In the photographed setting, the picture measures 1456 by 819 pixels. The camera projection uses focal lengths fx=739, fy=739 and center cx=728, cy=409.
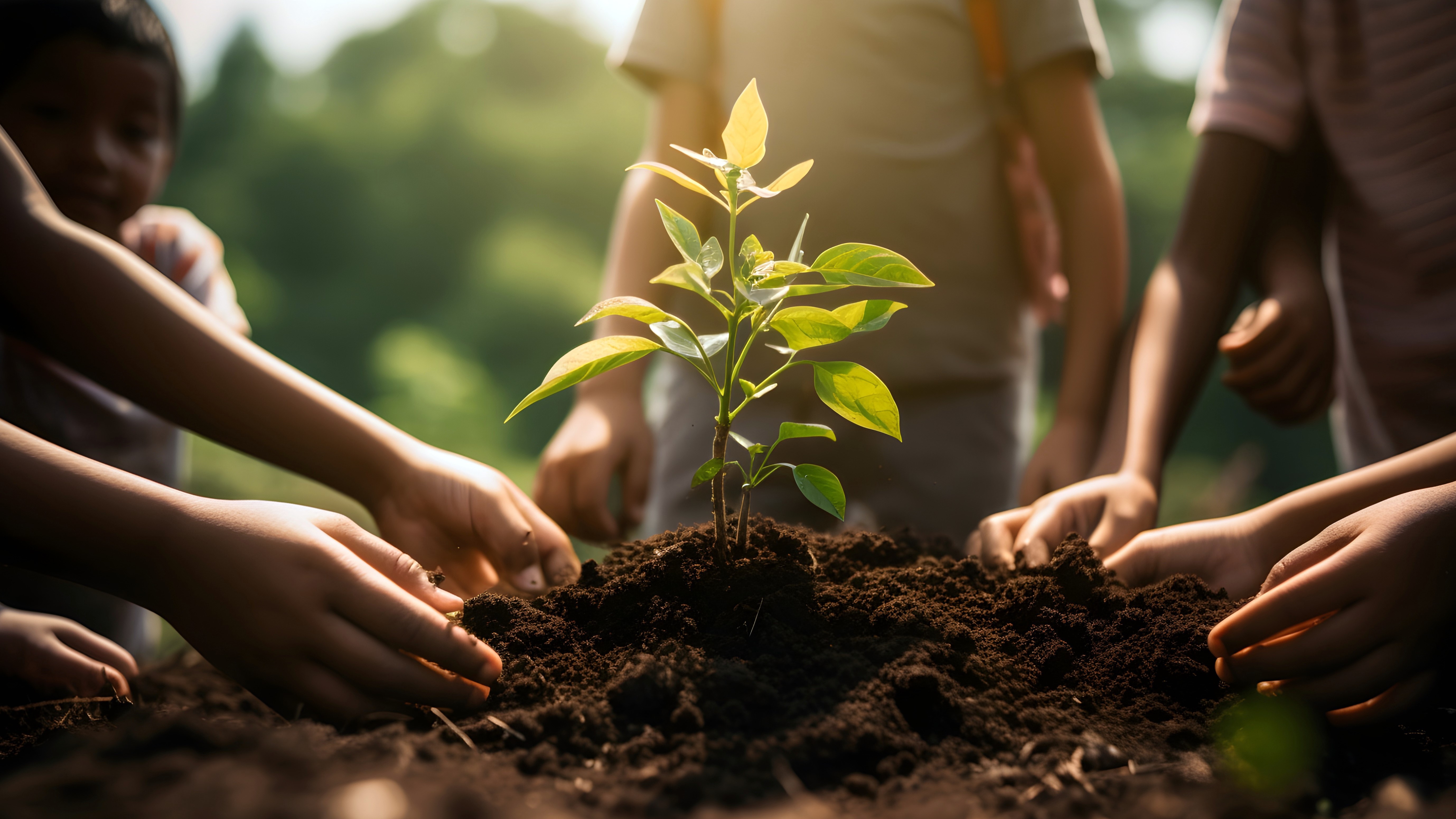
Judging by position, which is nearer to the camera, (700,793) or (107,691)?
(700,793)

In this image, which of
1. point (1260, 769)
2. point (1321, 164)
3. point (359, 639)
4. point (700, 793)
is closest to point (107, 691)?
point (359, 639)

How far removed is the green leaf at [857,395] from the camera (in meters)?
0.89

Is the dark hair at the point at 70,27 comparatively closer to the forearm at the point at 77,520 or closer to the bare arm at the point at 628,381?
the bare arm at the point at 628,381

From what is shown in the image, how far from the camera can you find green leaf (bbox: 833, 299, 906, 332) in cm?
87

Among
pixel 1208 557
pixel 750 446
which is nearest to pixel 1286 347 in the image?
pixel 1208 557

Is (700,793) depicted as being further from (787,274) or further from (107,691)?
(107,691)

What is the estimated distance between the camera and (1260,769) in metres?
0.74

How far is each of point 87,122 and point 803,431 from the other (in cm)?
198

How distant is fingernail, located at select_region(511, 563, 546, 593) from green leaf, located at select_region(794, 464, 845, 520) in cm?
43

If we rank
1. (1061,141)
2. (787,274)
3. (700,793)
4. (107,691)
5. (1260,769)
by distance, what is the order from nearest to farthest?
1. (700,793)
2. (1260,769)
3. (787,274)
4. (107,691)
5. (1061,141)

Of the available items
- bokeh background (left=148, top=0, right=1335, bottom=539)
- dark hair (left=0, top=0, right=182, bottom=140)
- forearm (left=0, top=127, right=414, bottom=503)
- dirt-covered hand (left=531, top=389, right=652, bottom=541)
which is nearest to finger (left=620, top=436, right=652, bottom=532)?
dirt-covered hand (left=531, top=389, right=652, bottom=541)

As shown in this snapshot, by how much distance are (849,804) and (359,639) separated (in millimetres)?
512

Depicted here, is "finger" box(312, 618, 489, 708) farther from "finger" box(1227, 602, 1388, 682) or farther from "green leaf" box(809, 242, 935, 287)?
"finger" box(1227, 602, 1388, 682)

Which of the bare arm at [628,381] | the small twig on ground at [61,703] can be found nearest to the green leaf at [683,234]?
the bare arm at [628,381]
